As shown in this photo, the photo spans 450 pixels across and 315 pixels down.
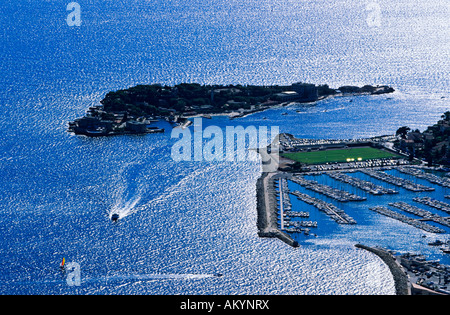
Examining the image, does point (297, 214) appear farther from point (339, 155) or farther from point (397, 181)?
point (339, 155)

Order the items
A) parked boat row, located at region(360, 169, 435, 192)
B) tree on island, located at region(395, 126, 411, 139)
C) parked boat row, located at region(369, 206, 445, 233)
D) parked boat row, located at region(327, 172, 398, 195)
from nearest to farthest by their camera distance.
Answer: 1. parked boat row, located at region(369, 206, 445, 233)
2. parked boat row, located at region(327, 172, 398, 195)
3. parked boat row, located at region(360, 169, 435, 192)
4. tree on island, located at region(395, 126, 411, 139)

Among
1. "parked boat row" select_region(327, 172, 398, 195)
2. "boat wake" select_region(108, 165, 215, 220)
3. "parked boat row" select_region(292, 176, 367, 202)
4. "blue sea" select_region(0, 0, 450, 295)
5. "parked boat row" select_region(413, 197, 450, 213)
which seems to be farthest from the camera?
"parked boat row" select_region(327, 172, 398, 195)

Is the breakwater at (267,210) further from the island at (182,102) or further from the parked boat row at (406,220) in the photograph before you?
the island at (182,102)

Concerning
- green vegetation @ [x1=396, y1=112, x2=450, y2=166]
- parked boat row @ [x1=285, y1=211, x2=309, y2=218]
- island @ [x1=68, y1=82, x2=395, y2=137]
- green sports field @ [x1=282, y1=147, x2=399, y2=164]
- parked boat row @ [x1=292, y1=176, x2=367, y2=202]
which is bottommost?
parked boat row @ [x1=285, y1=211, x2=309, y2=218]

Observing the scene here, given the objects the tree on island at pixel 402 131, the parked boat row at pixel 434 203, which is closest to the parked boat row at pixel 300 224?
the parked boat row at pixel 434 203

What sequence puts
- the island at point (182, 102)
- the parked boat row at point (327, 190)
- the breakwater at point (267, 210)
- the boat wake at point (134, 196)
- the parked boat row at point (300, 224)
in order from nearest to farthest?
the breakwater at point (267, 210) → the parked boat row at point (300, 224) → the boat wake at point (134, 196) → the parked boat row at point (327, 190) → the island at point (182, 102)

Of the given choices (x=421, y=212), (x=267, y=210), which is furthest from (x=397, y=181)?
(x=267, y=210)

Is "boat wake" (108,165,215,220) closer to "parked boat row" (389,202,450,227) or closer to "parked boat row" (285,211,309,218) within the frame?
"parked boat row" (285,211,309,218)

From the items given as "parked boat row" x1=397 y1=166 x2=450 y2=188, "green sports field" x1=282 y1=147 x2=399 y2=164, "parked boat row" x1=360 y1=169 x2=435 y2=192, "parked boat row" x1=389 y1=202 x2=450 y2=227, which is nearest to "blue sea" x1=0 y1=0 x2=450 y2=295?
"parked boat row" x1=389 y1=202 x2=450 y2=227
